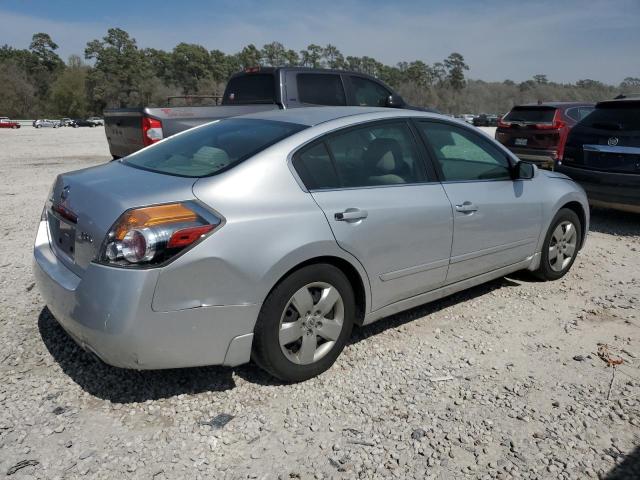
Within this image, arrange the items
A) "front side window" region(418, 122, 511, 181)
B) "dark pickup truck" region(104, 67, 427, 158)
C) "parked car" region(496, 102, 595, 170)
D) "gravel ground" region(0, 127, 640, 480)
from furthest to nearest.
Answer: "parked car" region(496, 102, 595, 170) < "dark pickup truck" region(104, 67, 427, 158) < "front side window" region(418, 122, 511, 181) < "gravel ground" region(0, 127, 640, 480)

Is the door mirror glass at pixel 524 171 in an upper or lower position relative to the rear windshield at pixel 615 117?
lower

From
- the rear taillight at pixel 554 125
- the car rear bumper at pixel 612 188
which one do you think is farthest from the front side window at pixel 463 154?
the rear taillight at pixel 554 125

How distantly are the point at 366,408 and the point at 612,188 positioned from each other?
17.7ft

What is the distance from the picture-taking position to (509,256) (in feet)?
14.1

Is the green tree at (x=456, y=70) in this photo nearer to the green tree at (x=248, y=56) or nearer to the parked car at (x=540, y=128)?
the green tree at (x=248, y=56)

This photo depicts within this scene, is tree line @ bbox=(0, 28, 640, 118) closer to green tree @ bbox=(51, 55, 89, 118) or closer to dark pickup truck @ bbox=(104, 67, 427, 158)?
green tree @ bbox=(51, 55, 89, 118)

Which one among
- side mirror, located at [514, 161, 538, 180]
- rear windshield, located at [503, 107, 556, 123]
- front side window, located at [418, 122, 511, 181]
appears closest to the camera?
front side window, located at [418, 122, 511, 181]

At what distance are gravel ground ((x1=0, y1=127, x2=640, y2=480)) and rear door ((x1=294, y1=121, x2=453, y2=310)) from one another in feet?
1.78

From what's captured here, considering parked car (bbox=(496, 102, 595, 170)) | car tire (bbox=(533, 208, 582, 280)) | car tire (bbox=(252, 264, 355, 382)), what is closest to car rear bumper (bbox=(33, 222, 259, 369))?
car tire (bbox=(252, 264, 355, 382))

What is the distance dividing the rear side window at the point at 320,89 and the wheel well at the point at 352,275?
577cm

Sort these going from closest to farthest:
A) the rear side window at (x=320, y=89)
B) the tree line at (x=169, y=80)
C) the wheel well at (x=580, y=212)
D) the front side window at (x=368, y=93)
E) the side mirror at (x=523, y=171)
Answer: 1. the side mirror at (x=523, y=171)
2. the wheel well at (x=580, y=212)
3. the rear side window at (x=320, y=89)
4. the front side window at (x=368, y=93)
5. the tree line at (x=169, y=80)

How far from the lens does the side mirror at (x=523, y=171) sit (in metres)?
4.27

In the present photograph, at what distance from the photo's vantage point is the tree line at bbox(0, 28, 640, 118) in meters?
95.3

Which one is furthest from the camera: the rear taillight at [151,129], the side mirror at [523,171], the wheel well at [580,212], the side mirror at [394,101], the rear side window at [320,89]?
the side mirror at [394,101]
